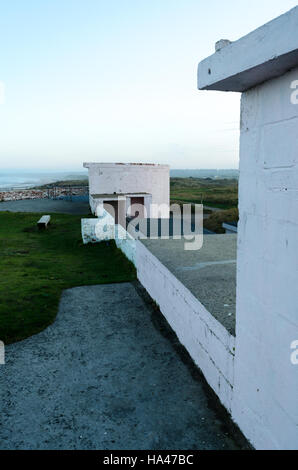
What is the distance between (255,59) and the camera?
2.57m

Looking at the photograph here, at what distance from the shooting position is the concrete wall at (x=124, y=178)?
82.7 ft

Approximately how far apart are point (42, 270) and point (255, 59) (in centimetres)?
982

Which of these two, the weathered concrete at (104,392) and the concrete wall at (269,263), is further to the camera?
the weathered concrete at (104,392)

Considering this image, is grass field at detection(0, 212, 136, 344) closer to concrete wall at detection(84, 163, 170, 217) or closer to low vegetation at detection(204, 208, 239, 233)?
concrete wall at detection(84, 163, 170, 217)

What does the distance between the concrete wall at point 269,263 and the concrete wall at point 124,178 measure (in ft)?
74.3

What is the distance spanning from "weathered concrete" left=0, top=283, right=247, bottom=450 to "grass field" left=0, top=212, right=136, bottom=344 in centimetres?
72

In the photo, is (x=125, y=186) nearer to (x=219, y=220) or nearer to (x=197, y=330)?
(x=219, y=220)

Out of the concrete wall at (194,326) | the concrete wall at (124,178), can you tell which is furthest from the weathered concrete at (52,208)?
the concrete wall at (194,326)

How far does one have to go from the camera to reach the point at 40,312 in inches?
289

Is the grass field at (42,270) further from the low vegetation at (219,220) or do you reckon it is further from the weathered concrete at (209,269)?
the low vegetation at (219,220)

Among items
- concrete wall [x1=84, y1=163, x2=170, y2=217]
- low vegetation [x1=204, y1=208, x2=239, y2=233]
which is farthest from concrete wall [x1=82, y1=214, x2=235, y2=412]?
concrete wall [x1=84, y1=163, x2=170, y2=217]
